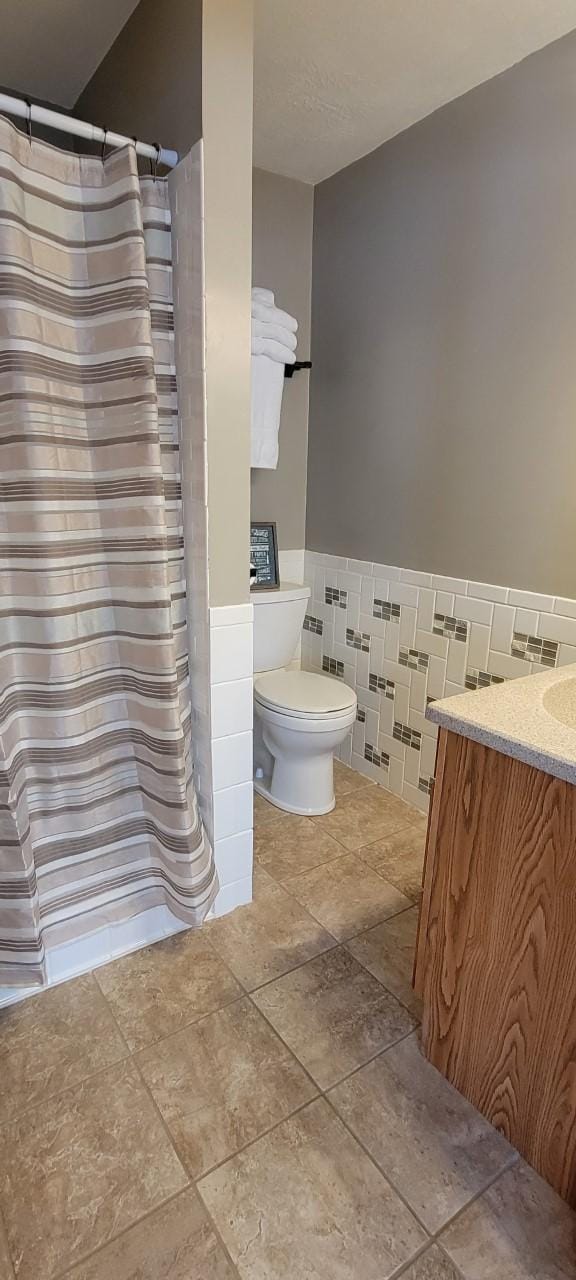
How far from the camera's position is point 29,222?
3.89 feet

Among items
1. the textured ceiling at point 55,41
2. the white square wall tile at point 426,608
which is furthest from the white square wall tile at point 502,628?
the textured ceiling at point 55,41

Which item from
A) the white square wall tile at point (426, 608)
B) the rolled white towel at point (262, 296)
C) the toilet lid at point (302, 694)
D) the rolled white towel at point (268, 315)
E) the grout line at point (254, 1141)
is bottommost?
the grout line at point (254, 1141)

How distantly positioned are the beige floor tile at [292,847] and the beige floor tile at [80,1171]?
2.55 feet

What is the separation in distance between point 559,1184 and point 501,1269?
174 mm

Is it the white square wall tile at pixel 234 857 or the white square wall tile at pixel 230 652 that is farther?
the white square wall tile at pixel 234 857

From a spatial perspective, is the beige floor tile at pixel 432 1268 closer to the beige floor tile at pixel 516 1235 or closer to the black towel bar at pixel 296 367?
the beige floor tile at pixel 516 1235

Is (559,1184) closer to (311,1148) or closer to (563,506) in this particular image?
(311,1148)

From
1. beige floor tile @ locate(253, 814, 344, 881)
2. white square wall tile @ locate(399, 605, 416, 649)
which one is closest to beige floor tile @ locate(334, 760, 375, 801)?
beige floor tile @ locate(253, 814, 344, 881)

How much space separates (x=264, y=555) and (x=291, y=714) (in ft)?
2.29

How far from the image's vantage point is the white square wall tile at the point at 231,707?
5.08ft

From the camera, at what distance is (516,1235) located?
3.34 feet

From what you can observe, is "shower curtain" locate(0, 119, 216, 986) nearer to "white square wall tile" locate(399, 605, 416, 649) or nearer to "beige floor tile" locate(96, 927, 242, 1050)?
"beige floor tile" locate(96, 927, 242, 1050)

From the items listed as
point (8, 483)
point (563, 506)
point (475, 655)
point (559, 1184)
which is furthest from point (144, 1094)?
point (563, 506)

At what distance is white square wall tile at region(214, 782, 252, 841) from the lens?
163 cm
